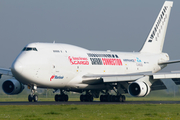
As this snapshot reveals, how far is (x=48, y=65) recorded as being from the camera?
2930cm

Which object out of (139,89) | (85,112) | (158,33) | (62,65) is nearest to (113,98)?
(139,89)

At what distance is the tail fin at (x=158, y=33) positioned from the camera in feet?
146

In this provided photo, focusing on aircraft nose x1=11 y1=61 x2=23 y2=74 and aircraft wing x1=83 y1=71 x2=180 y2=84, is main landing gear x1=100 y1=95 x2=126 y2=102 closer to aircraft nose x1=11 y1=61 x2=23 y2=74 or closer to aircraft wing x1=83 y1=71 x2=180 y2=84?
aircraft wing x1=83 y1=71 x2=180 y2=84

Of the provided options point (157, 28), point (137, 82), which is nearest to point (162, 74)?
point (137, 82)

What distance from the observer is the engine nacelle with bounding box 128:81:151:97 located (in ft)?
98.5

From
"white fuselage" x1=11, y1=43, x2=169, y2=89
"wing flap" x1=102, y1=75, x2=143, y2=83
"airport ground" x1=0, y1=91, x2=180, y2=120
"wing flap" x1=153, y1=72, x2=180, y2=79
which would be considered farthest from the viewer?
"wing flap" x1=102, y1=75, x2=143, y2=83

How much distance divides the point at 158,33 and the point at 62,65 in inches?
750

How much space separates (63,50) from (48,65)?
8.99 ft

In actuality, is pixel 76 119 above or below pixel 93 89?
below

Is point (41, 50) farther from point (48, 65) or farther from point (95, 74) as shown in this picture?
point (95, 74)

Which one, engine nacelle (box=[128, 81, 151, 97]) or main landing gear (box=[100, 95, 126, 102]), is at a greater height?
engine nacelle (box=[128, 81, 151, 97])

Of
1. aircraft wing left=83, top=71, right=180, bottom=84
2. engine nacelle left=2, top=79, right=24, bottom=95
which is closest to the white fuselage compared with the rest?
aircraft wing left=83, top=71, right=180, bottom=84

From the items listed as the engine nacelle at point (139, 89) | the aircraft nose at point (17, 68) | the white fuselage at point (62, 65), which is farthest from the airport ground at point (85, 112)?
the engine nacelle at point (139, 89)

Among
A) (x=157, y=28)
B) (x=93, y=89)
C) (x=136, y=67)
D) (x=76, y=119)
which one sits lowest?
(x=76, y=119)
